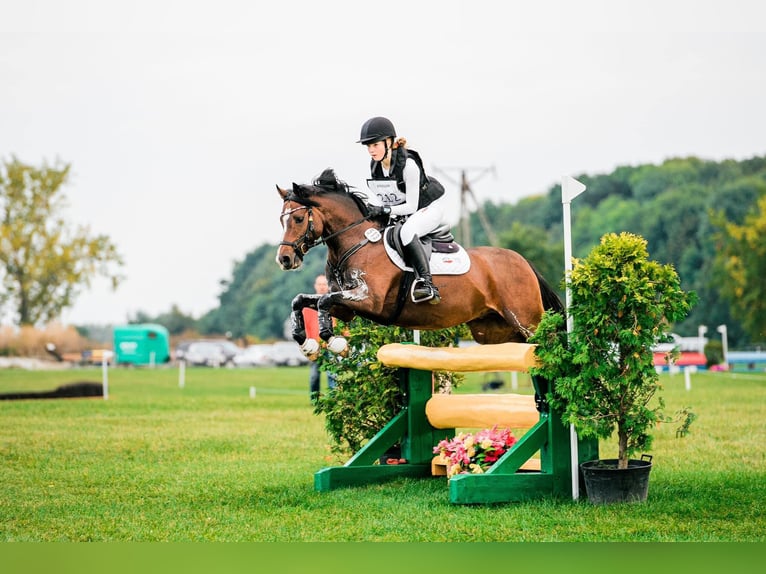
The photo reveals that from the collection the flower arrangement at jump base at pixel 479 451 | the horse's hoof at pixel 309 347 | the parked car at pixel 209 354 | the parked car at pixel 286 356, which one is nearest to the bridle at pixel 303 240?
the horse's hoof at pixel 309 347

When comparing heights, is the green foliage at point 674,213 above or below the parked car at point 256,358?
above

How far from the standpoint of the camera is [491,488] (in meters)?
6.04

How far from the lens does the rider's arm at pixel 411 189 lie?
6203 millimetres

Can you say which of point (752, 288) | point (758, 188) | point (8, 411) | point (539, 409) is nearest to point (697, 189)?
point (758, 188)

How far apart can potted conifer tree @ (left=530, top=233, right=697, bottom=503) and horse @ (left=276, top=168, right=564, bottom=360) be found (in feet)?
1.88

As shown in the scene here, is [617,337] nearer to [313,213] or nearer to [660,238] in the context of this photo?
[313,213]

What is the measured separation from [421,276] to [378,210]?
64 cm

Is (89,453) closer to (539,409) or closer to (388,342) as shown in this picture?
(388,342)

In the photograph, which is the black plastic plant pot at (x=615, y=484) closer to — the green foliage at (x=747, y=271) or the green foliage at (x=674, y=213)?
the green foliage at (x=674, y=213)

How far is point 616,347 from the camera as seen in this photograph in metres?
5.95

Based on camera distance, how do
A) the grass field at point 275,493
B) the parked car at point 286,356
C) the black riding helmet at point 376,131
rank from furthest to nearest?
the parked car at point 286,356 → the black riding helmet at point 376,131 → the grass field at point 275,493

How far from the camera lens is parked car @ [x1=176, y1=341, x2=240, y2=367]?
149ft

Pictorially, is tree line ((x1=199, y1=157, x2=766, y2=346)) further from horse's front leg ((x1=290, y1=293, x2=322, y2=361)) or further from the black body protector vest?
horse's front leg ((x1=290, y1=293, x2=322, y2=361))

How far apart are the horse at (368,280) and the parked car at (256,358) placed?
37.7 m
